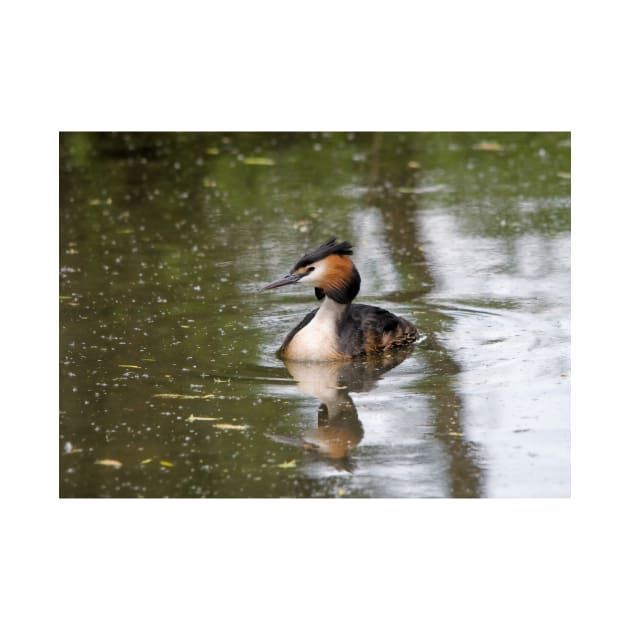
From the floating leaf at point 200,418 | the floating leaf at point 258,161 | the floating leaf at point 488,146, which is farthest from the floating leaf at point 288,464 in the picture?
the floating leaf at point 488,146

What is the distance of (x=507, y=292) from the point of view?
12.0m

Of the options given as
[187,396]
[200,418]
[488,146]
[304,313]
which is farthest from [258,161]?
[200,418]

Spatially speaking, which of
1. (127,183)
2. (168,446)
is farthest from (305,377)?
(127,183)

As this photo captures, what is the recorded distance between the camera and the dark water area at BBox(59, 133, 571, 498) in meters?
8.16

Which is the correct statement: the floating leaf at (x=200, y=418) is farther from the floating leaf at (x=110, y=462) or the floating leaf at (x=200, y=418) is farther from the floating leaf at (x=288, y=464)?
the floating leaf at (x=288, y=464)

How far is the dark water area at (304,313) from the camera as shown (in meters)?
8.16

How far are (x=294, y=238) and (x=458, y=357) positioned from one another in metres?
4.13

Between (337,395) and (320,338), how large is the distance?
878 mm

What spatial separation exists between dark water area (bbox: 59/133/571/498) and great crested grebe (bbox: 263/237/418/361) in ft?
0.66

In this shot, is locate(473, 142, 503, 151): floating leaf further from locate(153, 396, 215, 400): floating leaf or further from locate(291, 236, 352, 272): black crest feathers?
locate(153, 396, 215, 400): floating leaf

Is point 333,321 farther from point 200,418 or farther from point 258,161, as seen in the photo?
point 258,161

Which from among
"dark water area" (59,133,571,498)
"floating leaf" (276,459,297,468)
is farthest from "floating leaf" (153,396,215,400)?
"floating leaf" (276,459,297,468)

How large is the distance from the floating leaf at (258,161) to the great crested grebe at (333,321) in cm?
676

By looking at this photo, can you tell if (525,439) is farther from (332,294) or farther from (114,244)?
(114,244)
